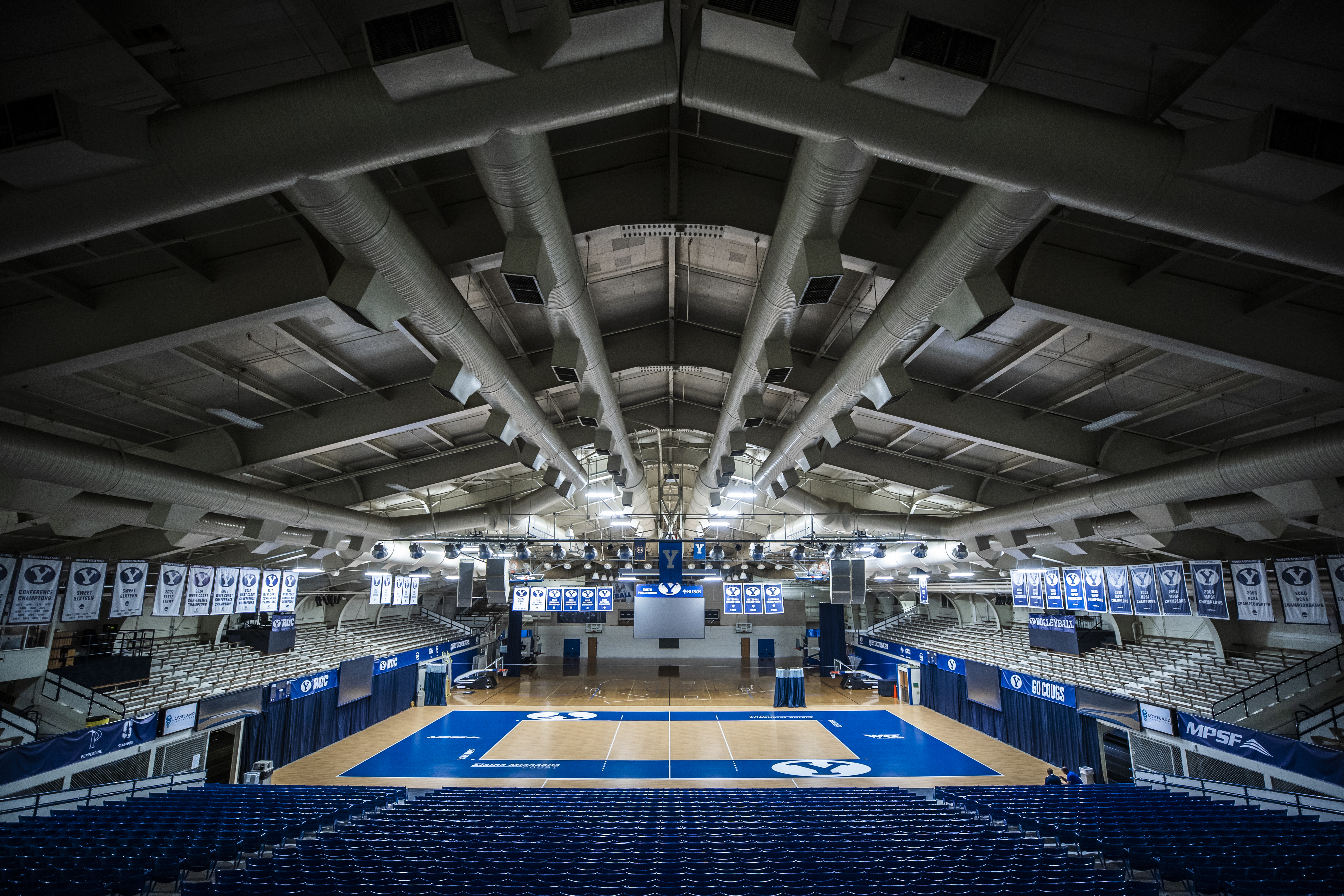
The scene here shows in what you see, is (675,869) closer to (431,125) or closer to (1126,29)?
(431,125)

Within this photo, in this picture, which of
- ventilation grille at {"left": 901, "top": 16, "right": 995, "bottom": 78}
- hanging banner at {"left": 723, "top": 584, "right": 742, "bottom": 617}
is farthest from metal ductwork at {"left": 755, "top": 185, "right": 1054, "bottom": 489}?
hanging banner at {"left": 723, "top": 584, "right": 742, "bottom": 617}

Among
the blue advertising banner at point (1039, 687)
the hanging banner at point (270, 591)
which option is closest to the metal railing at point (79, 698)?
the hanging banner at point (270, 591)

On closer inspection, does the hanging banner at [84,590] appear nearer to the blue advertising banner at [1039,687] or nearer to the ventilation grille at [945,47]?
the ventilation grille at [945,47]

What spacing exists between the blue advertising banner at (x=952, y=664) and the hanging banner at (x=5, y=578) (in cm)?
2951

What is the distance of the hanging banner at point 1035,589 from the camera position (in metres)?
17.9

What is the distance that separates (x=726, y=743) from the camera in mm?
23625

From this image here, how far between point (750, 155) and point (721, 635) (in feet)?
140

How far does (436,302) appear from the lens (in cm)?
653

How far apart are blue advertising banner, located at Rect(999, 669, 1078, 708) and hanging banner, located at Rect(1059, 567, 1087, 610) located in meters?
4.14

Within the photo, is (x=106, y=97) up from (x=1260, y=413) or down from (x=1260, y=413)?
up

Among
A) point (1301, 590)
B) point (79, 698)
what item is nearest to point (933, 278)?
point (1301, 590)

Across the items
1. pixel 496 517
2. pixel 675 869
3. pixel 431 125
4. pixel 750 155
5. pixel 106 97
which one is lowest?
pixel 675 869

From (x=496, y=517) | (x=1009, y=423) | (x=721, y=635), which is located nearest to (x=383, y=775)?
(x=496, y=517)

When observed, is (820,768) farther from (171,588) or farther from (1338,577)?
(171,588)
